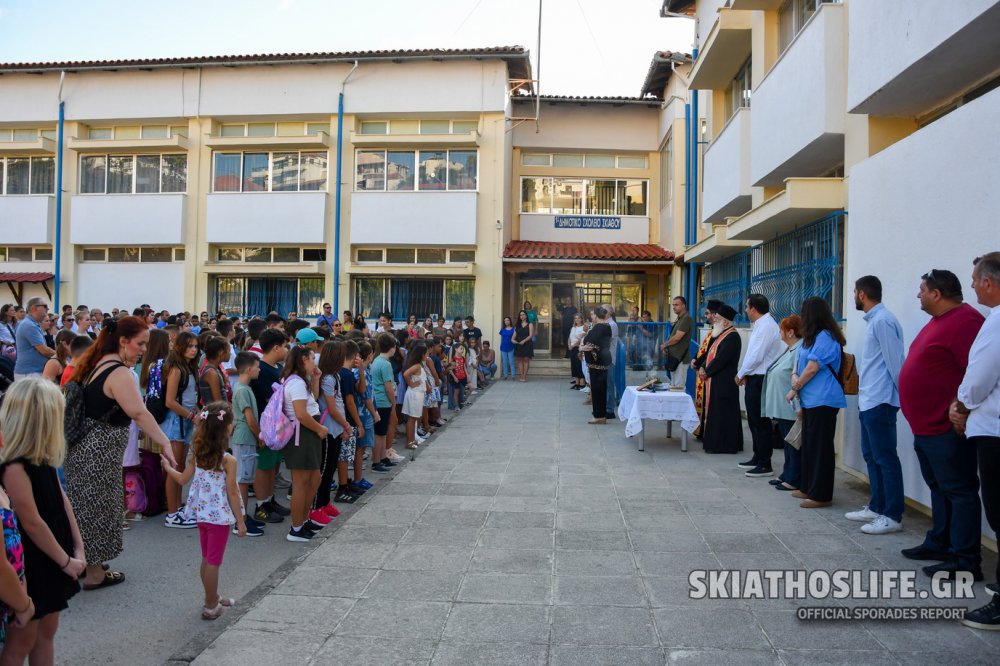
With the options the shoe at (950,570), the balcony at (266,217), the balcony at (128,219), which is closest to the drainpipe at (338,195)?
the balcony at (266,217)

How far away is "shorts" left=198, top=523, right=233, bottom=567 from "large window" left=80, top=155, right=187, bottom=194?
778 inches

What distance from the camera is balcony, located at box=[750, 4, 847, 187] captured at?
8.72 m

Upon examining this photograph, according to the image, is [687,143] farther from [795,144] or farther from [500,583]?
[500,583]

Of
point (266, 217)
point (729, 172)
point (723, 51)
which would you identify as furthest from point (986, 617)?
point (266, 217)

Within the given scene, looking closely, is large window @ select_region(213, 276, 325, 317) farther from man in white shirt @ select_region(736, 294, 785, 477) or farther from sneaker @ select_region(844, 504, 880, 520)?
sneaker @ select_region(844, 504, 880, 520)

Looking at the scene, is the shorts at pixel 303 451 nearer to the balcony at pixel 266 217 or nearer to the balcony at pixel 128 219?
the balcony at pixel 266 217

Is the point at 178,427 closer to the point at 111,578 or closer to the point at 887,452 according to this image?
the point at 111,578

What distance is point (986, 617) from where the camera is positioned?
4027 mm

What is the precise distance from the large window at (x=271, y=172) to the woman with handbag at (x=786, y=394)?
53.4ft

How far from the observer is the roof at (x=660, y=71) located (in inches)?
752

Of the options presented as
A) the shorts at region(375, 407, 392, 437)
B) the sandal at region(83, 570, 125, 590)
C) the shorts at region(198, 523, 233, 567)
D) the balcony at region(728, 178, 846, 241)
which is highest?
the balcony at region(728, 178, 846, 241)

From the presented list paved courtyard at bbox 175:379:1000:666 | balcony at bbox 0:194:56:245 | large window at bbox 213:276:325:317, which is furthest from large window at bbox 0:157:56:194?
paved courtyard at bbox 175:379:1000:666

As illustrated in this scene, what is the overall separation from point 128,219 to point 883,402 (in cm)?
2146

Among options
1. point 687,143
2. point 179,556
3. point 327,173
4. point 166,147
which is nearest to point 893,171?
point 179,556
